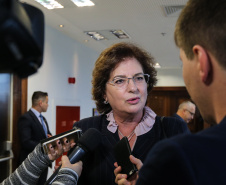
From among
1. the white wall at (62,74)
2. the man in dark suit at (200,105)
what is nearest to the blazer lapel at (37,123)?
the white wall at (62,74)

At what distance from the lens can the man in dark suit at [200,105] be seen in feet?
1.94

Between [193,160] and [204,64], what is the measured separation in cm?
24

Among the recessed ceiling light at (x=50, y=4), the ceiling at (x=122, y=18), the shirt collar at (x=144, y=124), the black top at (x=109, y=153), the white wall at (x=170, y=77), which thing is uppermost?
the recessed ceiling light at (x=50, y=4)

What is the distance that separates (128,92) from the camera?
1.64 m

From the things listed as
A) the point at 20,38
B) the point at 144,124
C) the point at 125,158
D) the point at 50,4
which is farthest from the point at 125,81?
the point at 50,4

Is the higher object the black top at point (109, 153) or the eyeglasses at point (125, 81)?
the eyeglasses at point (125, 81)

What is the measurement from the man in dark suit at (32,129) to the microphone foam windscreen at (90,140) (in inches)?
121

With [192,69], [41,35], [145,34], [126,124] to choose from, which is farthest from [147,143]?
[145,34]

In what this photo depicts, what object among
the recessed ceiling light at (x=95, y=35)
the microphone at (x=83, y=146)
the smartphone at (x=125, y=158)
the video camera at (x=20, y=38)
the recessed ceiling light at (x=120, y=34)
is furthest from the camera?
the recessed ceiling light at (x=95, y=35)

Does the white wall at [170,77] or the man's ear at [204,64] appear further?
the white wall at [170,77]

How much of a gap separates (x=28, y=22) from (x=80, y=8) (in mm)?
4443

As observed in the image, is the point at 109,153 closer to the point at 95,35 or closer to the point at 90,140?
the point at 90,140

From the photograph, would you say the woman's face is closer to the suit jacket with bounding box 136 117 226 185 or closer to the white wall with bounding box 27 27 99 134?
the suit jacket with bounding box 136 117 226 185

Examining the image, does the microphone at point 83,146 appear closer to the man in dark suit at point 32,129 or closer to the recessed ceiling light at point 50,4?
the man in dark suit at point 32,129
